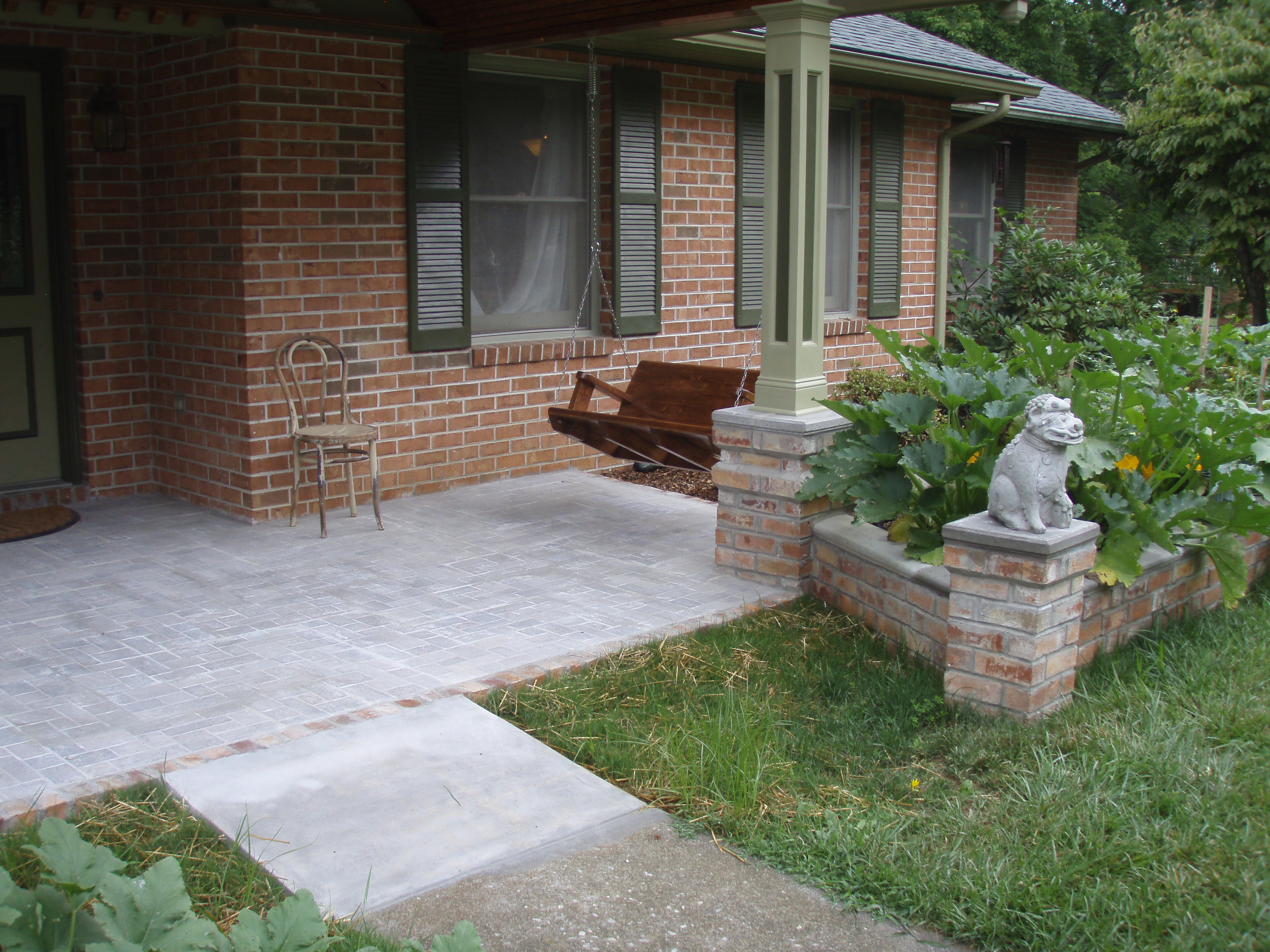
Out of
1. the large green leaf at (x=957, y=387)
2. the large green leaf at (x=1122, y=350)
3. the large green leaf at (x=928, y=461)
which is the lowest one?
the large green leaf at (x=928, y=461)

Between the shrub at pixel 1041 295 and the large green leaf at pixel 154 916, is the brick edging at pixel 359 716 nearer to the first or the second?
the large green leaf at pixel 154 916

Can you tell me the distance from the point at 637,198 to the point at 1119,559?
14.9 feet

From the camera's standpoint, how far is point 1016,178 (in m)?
12.6

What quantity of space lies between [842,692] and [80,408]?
14.8ft

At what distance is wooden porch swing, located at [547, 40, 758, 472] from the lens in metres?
5.78

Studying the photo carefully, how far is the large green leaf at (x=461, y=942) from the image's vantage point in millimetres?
2084

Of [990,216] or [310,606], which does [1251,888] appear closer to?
[310,606]

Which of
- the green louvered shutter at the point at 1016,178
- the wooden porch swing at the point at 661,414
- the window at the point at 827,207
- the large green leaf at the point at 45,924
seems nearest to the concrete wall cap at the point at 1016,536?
the wooden porch swing at the point at 661,414

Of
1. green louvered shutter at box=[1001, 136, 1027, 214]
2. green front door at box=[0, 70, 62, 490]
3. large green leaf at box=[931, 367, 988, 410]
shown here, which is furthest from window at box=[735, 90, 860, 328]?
green front door at box=[0, 70, 62, 490]

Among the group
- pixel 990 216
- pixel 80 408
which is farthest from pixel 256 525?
pixel 990 216

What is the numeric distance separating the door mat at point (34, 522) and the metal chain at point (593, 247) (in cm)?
280

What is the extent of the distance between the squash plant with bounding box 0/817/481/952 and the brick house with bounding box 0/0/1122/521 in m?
3.86

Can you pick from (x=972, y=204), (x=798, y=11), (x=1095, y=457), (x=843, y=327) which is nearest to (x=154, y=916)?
(x=1095, y=457)

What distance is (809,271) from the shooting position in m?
5.25
